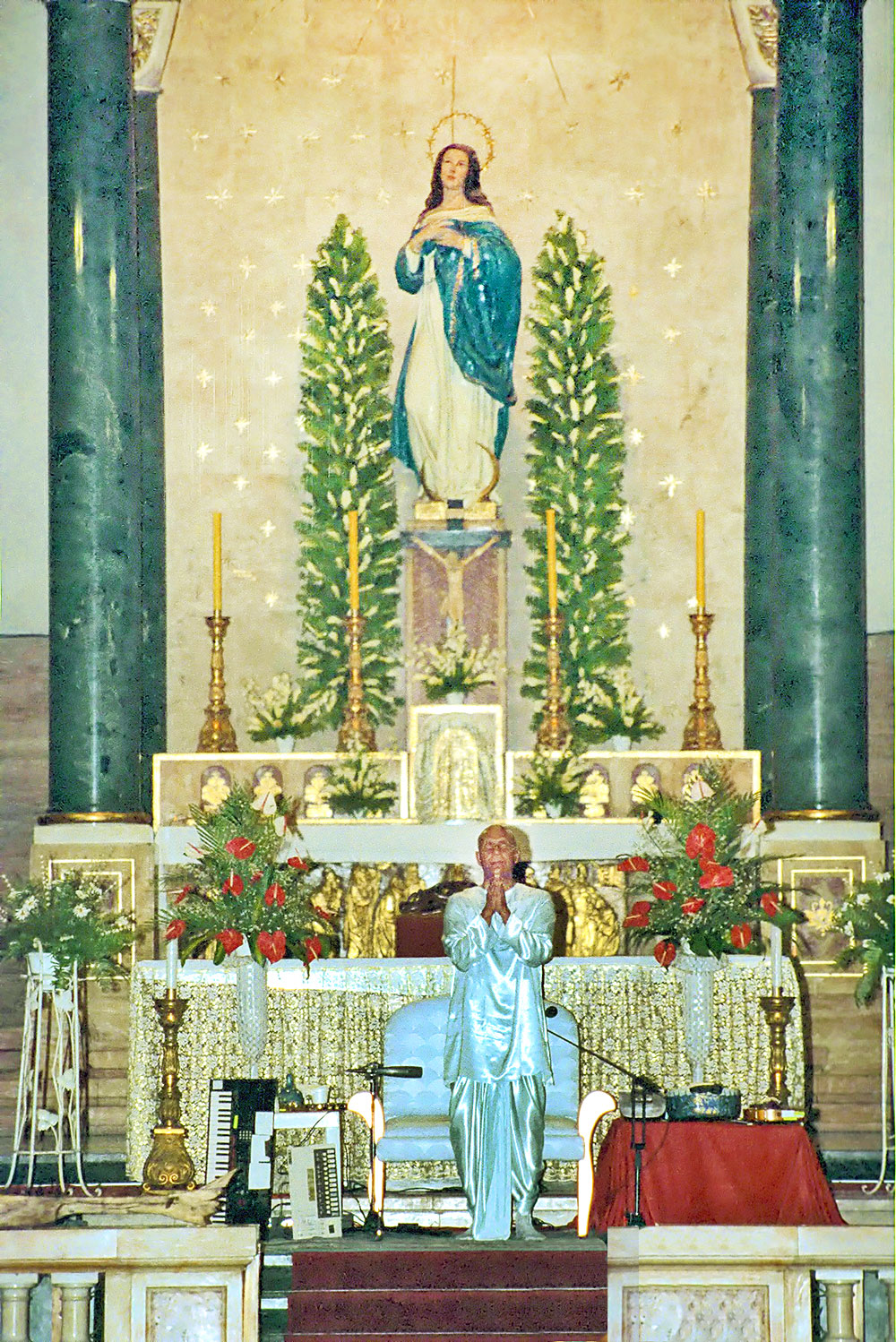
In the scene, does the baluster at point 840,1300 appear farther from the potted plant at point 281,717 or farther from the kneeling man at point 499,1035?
the potted plant at point 281,717

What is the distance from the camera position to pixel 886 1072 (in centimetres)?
1298

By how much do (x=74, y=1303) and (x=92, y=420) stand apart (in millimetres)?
6885

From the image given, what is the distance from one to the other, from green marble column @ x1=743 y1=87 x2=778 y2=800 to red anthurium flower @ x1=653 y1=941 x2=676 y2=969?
14.7ft

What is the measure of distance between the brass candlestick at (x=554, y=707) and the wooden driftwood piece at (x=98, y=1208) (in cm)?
532

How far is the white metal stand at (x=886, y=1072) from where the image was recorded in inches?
460

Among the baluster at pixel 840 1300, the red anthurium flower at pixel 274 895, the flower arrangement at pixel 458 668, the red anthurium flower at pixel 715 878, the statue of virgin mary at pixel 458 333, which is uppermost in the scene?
the statue of virgin mary at pixel 458 333

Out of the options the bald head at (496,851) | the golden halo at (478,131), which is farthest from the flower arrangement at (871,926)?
the golden halo at (478,131)

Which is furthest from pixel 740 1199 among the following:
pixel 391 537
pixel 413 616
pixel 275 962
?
pixel 391 537

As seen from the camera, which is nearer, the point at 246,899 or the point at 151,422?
the point at 246,899

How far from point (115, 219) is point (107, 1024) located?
4994 millimetres

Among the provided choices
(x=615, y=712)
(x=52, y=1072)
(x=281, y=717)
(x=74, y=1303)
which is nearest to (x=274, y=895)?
(x=52, y=1072)

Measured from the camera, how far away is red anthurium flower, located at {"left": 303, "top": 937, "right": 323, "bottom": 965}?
1159 centimetres

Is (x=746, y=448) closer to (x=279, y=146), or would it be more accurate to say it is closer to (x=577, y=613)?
(x=577, y=613)

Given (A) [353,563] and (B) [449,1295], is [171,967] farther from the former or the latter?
(A) [353,563]
